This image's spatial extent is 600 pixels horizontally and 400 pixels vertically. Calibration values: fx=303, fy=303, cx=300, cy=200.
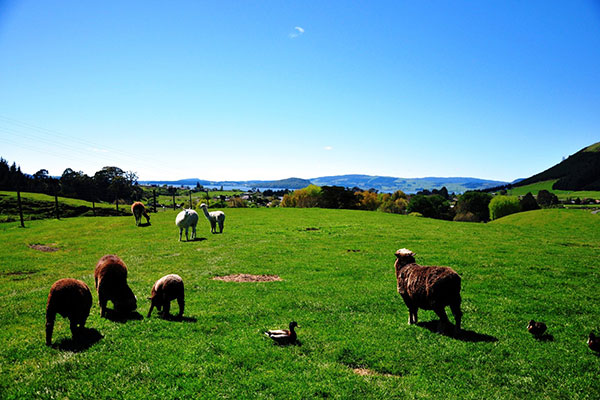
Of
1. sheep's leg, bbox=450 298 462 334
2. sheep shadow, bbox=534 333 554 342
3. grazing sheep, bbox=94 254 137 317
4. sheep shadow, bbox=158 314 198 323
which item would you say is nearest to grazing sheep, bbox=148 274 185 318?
sheep shadow, bbox=158 314 198 323

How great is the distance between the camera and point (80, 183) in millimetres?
111062

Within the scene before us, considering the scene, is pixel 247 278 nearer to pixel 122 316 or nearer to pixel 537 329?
pixel 122 316

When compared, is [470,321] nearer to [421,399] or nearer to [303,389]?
[421,399]

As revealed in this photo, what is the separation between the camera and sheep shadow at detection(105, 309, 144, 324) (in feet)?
35.8

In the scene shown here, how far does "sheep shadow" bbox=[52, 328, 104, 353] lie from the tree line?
106 m

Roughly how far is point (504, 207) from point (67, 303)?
360 feet

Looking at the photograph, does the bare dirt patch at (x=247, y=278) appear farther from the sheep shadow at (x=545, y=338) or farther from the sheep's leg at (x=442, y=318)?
the sheep shadow at (x=545, y=338)

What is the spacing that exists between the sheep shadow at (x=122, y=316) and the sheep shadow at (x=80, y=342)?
1043 millimetres

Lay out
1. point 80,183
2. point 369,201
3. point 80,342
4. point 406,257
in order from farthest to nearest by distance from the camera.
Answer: point 369,201
point 80,183
point 406,257
point 80,342

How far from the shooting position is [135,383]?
739 cm

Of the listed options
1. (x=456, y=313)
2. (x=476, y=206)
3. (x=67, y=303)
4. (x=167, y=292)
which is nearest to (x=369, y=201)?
(x=476, y=206)

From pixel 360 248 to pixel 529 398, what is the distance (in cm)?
2103

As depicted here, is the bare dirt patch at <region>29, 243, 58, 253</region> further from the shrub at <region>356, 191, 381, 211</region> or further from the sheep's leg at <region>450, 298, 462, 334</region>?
the shrub at <region>356, 191, 381, 211</region>

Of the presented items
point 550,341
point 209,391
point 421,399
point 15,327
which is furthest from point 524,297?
point 15,327
